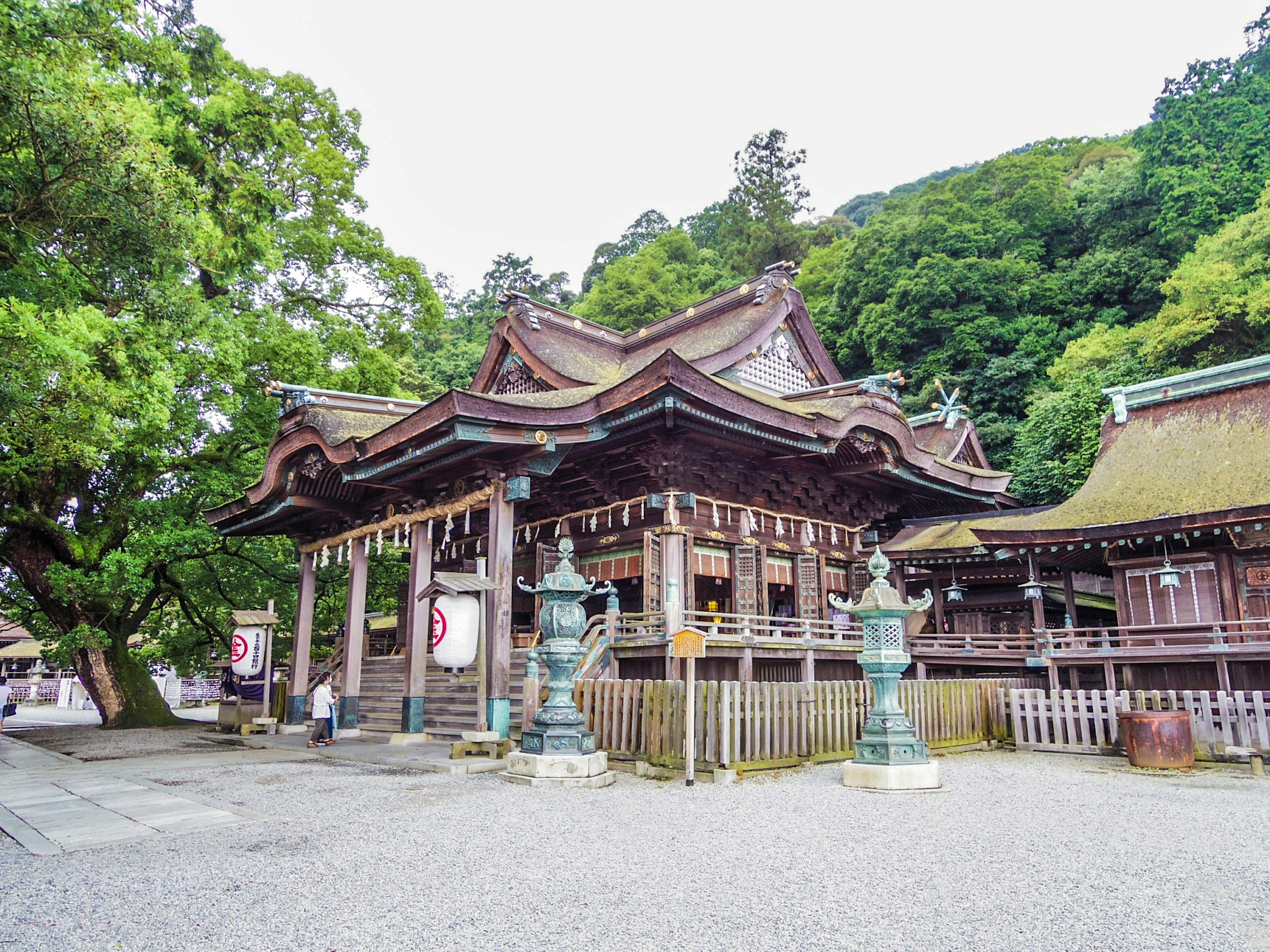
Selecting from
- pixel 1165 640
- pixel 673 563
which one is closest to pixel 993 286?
pixel 1165 640

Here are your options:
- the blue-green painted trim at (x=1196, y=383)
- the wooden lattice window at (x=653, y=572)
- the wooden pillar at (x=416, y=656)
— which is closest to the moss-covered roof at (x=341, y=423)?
the wooden pillar at (x=416, y=656)

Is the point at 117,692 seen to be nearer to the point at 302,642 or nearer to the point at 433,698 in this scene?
the point at 302,642

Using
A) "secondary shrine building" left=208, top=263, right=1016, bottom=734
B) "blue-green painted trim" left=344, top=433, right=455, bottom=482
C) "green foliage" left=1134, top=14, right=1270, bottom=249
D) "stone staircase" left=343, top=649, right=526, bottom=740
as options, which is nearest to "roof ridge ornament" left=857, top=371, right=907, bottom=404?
"secondary shrine building" left=208, top=263, right=1016, bottom=734

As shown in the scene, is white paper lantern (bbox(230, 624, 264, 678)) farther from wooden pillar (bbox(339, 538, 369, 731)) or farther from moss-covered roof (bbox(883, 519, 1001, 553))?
moss-covered roof (bbox(883, 519, 1001, 553))

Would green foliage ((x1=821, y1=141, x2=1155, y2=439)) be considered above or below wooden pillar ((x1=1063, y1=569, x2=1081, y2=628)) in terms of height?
above

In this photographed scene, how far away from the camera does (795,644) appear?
12.6 metres

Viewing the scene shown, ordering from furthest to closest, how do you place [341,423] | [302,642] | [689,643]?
[302,642] → [341,423] → [689,643]

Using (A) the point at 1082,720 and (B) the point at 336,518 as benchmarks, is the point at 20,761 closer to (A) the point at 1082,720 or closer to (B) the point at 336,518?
(B) the point at 336,518

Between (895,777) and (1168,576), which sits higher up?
(1168,576)

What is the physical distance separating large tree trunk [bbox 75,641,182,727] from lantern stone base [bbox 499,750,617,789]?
467 inches

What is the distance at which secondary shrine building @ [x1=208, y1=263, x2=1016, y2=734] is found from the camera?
443 inches

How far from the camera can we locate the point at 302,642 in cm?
1526

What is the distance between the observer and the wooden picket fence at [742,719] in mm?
8375

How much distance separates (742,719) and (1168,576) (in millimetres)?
9436
